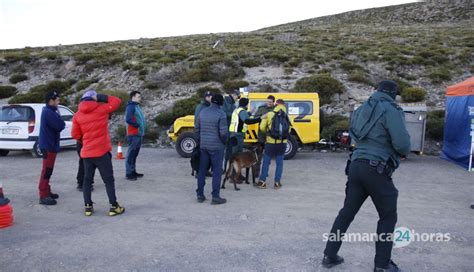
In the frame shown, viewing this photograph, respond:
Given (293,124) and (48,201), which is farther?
(293,124)

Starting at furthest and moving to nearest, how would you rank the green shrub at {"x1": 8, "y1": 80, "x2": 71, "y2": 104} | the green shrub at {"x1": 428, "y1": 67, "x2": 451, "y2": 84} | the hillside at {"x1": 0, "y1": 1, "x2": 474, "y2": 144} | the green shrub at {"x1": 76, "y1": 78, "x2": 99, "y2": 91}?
the green shrub at {"x1": 76, "y1": 78, "x2": 99, "y2": 91} → the green shrub at {"x1": 428, "y1": 67, "x2": 451, "y2": 84} → the green shrub at {"x1": 8, "y1": 80, "x2": 71, "y2": 104} → the hillside at {"x1": 0, "y1": 1, "x2": 474, "y2": 144}

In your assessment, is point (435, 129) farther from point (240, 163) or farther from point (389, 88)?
point (389, 88)

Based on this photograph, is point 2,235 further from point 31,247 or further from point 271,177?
point 271,177

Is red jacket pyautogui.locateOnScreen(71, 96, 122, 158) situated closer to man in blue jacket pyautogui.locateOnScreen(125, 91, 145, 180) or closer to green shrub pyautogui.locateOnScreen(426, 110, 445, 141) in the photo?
man in blue jacket pyautogui.locateOnScreen(125, 91, 145, 180)

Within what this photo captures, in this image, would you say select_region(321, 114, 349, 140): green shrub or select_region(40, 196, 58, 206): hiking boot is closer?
select_region(40, 196, 58, 206): hiking boot

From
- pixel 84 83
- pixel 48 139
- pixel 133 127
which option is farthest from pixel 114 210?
pixel 84 83

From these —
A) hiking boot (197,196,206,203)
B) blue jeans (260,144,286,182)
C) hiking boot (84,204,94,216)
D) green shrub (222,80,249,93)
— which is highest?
A: green shrub (222,80,249,93)

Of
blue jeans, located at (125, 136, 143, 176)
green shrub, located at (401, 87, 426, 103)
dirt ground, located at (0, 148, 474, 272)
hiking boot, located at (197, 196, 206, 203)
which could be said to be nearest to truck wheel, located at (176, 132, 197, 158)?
dirt ground, located at (0, 148, 474, 272)

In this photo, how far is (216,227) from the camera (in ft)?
18.4

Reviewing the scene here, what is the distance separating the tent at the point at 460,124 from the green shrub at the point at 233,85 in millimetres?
12272

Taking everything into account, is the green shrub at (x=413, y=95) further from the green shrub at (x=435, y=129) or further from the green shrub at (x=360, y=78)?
the green shrub at (x=435, y=129)

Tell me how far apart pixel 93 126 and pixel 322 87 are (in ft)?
54.1

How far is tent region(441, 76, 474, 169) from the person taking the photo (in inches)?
419

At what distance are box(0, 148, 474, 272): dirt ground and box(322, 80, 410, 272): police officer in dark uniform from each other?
0.66m
